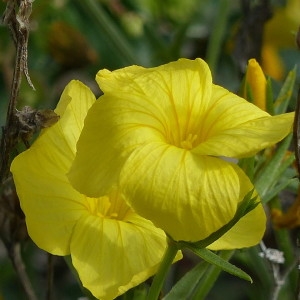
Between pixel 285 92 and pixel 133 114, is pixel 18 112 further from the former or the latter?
pixel 285 92

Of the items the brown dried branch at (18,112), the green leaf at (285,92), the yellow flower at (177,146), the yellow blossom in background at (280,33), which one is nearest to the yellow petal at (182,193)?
the yellow flower at (177,146)

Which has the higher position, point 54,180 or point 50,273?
point 54,180

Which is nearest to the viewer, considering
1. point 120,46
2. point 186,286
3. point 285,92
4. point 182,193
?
point 182,193

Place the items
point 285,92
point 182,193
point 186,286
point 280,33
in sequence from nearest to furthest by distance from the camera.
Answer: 1. point 182,193
2. point 186,286
3. point 285,92
4. point 280,33

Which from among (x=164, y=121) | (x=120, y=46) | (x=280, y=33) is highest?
(x=164, y=121)

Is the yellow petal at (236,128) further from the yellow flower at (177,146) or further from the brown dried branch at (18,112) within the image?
the brown dried branch at (18,112)

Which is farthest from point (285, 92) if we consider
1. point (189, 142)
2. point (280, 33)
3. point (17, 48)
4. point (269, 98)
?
point (280, 33)

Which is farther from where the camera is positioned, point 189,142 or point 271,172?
point 271,172
